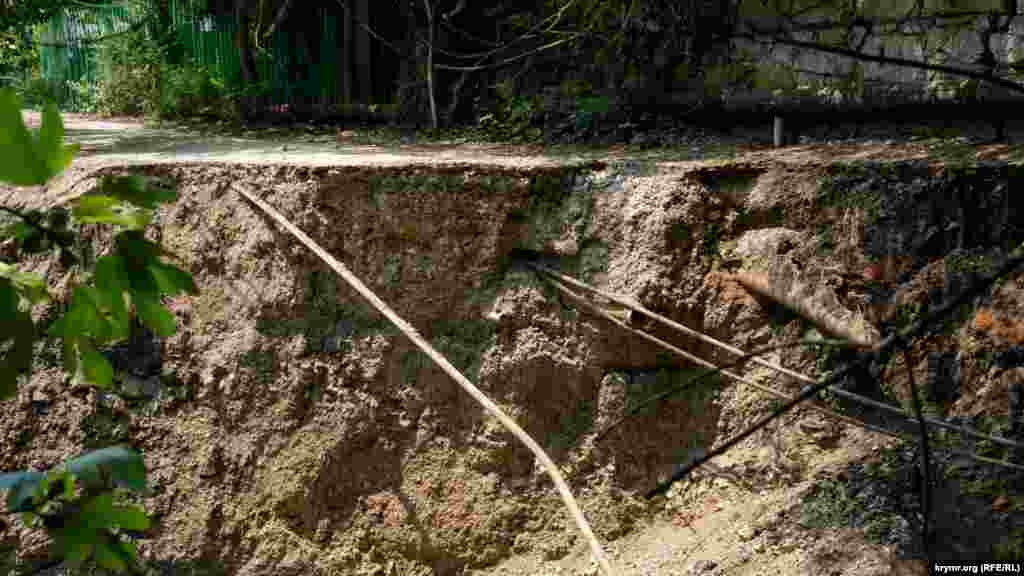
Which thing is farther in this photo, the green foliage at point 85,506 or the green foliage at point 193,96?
the green foliage at point 193,96

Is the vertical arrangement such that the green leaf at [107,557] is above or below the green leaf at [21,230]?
below

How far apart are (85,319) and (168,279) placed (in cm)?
9

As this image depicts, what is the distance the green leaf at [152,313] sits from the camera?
1.02m

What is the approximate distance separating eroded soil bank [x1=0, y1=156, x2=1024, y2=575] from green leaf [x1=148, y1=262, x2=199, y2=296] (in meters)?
2.19

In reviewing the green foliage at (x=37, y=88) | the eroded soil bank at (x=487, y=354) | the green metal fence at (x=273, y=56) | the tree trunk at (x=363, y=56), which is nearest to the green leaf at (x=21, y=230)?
the eroded soil bank at (x=487, y=354)

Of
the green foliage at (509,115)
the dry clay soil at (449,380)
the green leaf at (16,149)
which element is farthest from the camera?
the green foliage at (509,115)

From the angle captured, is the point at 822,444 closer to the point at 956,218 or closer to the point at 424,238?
the point at 956,218

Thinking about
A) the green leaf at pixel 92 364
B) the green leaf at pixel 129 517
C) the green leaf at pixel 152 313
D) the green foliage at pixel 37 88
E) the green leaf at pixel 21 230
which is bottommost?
the green leaf at pixel 129 517

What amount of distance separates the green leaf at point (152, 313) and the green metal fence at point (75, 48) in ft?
29.6

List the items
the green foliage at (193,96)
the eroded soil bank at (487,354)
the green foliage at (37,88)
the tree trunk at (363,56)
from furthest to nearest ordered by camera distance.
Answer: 1. the green foliage at (37,88)
2. the green foliage at (193,96)
3. the tree trunk at (363,56)
4. the eroded soil bank at (487,354)

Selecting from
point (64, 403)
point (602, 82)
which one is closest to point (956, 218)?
point (602, 82)

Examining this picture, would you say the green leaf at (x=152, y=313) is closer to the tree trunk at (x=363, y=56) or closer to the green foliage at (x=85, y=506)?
the green foliage at (x=85, y=506)

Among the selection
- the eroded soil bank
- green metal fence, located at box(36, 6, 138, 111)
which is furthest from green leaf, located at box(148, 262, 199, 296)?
green metal fence, located at box(36, 6, 138, 111)

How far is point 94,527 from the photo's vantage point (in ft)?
3.16
